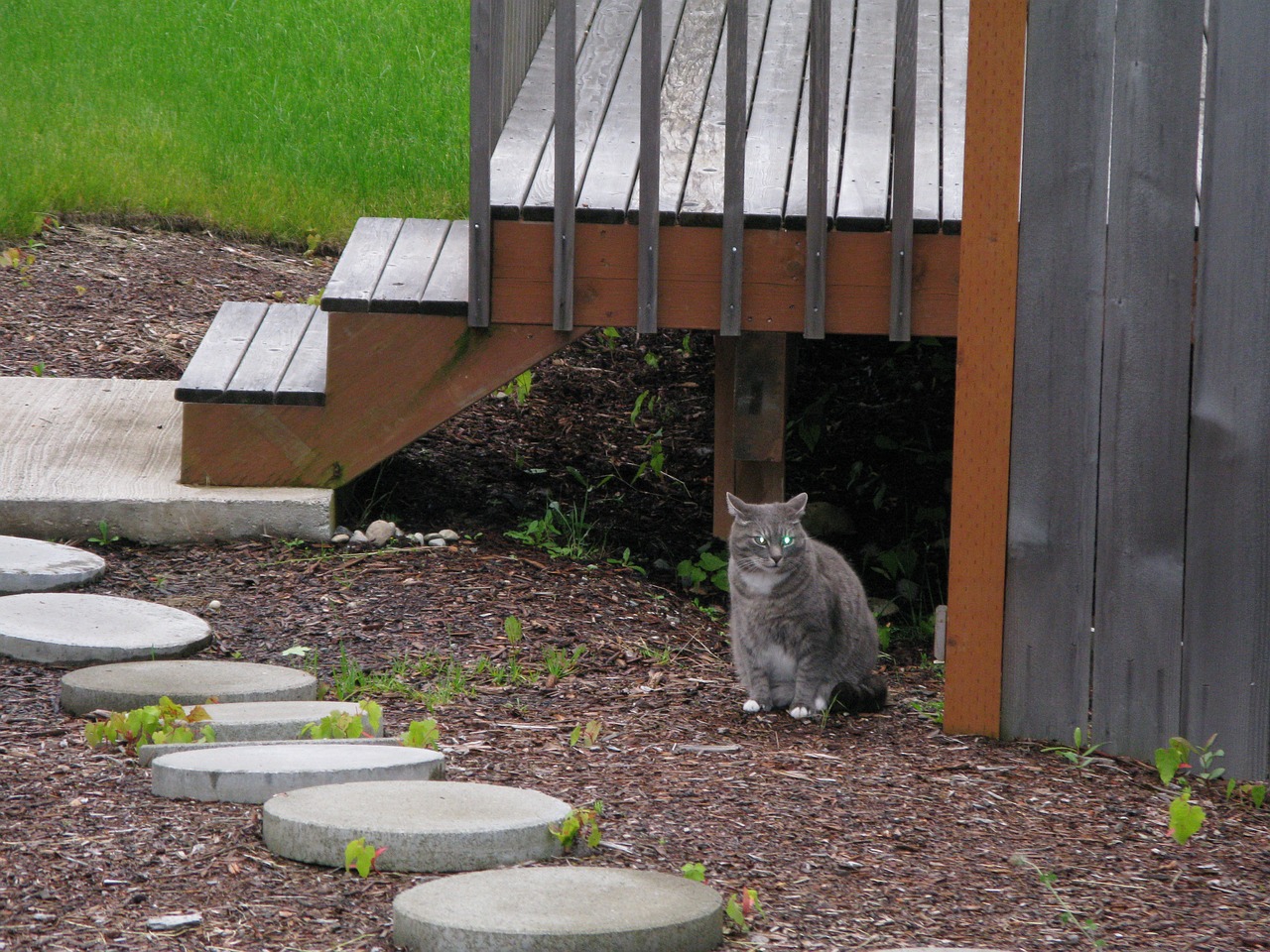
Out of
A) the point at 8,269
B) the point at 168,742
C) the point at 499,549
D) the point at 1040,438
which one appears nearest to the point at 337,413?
the point at 499,549

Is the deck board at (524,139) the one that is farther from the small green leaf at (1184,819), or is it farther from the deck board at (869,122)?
the small green leaf at (1184,819)

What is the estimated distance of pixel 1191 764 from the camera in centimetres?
321

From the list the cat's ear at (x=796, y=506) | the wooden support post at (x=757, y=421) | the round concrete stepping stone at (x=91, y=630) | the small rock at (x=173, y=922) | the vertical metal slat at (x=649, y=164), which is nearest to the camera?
the small rock at (x=173, y=922)

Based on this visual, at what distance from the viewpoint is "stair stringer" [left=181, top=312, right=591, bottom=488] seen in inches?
185

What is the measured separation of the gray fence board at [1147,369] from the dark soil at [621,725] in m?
0.27

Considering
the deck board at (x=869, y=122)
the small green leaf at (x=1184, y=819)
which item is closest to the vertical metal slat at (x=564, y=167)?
the deck board at (x=869, y=122)

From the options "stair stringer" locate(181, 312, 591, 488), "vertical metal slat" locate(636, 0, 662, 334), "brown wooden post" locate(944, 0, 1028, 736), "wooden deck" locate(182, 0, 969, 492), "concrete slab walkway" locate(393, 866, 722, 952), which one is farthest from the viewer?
"stair stringer" locate(181, 312, 591, 488)

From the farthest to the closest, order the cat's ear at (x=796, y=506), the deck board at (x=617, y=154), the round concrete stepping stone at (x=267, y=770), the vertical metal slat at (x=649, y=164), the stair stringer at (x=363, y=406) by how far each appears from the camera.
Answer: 1. the stair stringer at (x=363, y=406)
2. the deck board at (x=617, y=154)
3. the vertical metal slat at (x=649, y=164)
4. the cat's ear at (x=796, y=506)
5. the round concrete stepping stone at (x=267, y=770)

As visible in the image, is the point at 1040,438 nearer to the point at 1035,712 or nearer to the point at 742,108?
the point at 1035,712

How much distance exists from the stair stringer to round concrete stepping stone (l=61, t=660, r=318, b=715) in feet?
4.44

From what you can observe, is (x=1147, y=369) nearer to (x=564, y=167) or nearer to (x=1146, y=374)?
(x=1146, y=374)

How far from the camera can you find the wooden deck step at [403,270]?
4.65m

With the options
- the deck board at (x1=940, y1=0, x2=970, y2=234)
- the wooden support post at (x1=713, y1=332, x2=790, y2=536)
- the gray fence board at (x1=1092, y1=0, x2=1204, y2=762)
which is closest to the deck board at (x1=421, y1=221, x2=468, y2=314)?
the wooden support post at (x1=713, y1=332, x2=790, y2=536)

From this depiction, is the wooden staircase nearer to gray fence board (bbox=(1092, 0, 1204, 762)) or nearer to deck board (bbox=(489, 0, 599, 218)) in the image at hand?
deck board (bbox=(489, 0, 599, 218))
